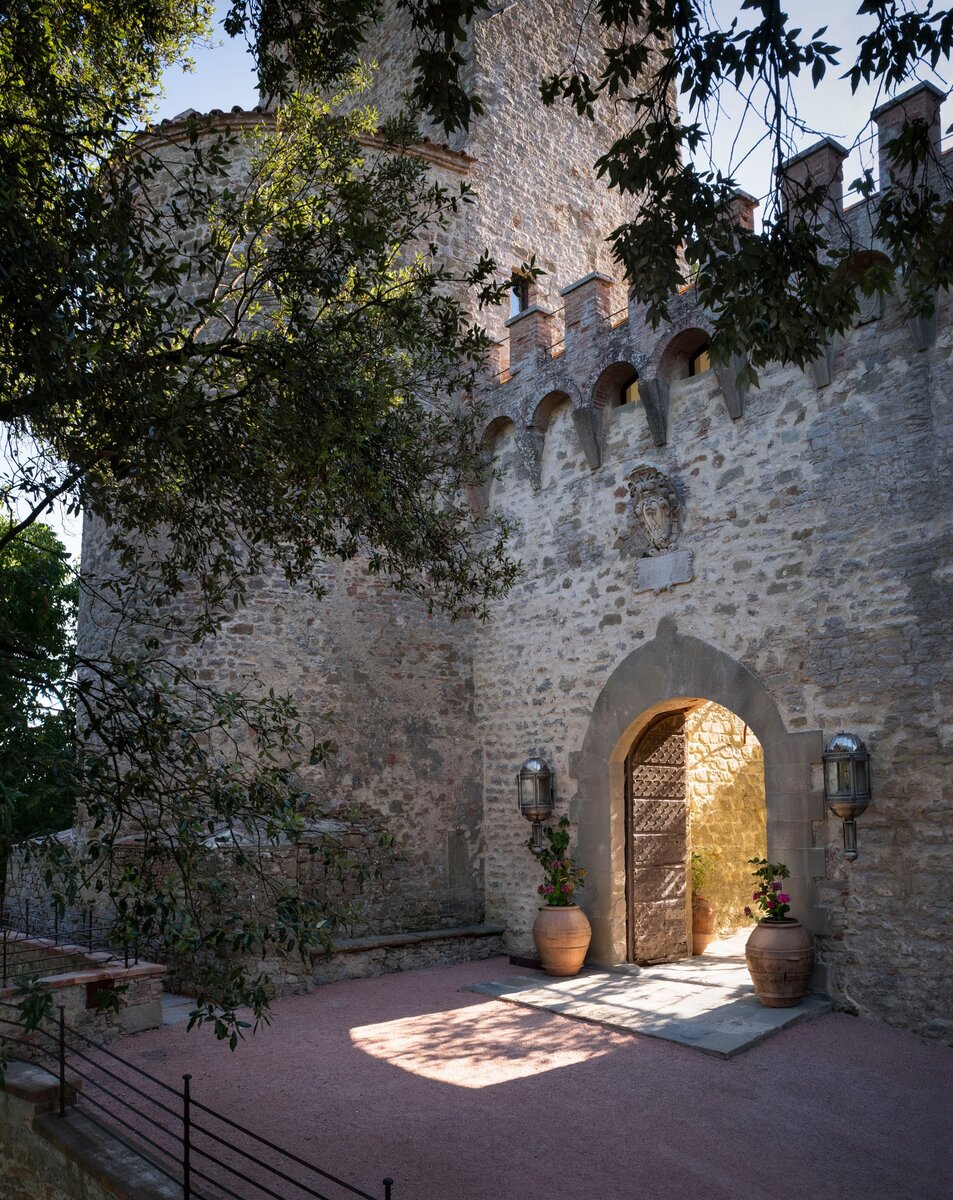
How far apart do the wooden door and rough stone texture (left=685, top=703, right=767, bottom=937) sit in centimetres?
61

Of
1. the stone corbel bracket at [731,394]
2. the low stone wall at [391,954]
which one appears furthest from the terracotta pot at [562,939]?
the stone corbel bracket at [731,394]

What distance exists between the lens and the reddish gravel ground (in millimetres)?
4863

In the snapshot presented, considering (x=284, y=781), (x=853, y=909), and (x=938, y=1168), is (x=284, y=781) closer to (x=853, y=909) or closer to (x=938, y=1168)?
(x=938, y=1168)

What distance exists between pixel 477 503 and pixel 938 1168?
8.16m

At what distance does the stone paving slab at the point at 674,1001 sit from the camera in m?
6.96

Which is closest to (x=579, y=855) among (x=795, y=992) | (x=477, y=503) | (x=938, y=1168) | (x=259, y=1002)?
(x=795, y=992)

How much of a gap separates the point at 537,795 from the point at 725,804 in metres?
2.73

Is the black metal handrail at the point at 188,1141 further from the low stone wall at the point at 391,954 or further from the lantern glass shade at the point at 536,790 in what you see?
the lantern glass shade at the point at 536,790

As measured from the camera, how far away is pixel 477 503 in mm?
11617

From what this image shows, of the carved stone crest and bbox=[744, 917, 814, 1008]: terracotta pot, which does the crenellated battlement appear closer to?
the carved stone crest

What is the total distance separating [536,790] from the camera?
1016cm

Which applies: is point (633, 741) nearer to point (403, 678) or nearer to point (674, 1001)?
point (674, 1001)

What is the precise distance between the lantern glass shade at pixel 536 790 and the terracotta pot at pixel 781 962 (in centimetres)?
307

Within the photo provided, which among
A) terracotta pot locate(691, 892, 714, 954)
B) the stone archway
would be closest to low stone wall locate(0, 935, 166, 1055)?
the stone archway
